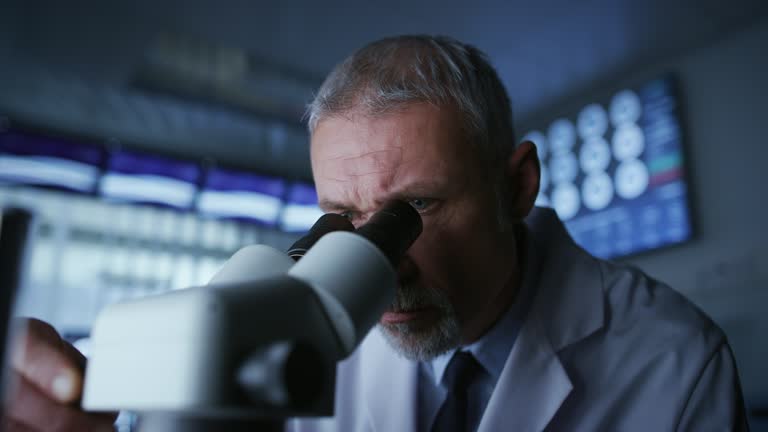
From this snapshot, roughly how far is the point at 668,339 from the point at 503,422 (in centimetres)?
38

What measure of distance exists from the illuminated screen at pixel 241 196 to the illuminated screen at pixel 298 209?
0.20 ft

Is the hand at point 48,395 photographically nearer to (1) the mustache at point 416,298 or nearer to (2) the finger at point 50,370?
(2) the finger at point 50,370

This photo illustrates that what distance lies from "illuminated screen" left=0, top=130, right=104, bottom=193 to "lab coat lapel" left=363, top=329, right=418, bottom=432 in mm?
2900

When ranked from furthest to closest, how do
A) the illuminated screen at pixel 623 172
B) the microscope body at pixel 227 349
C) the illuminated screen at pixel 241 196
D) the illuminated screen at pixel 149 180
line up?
the illuminated screen at pixel 241 196, the illuminated screen at pixel 149 180, the illuminated screen at pixel 623 172, the microscope body at pixel 227 349

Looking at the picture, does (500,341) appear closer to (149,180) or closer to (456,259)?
(456,259)

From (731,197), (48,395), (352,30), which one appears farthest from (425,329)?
(731,197)

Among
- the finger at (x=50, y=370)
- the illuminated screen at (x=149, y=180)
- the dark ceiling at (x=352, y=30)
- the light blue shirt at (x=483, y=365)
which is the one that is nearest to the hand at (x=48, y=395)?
the finger at (x=50, y=370)

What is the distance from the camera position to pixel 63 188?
3.48m

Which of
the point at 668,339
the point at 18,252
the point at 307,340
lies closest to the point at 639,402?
the point at 668,339

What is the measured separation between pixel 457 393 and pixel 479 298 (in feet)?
0.69

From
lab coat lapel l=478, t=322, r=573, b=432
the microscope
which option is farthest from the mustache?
the microscope

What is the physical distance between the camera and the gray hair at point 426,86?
1.02 m

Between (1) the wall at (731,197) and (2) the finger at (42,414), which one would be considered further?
(1) the wall at (731,197)

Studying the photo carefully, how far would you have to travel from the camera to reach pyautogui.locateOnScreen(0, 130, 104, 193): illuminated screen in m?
3.40
